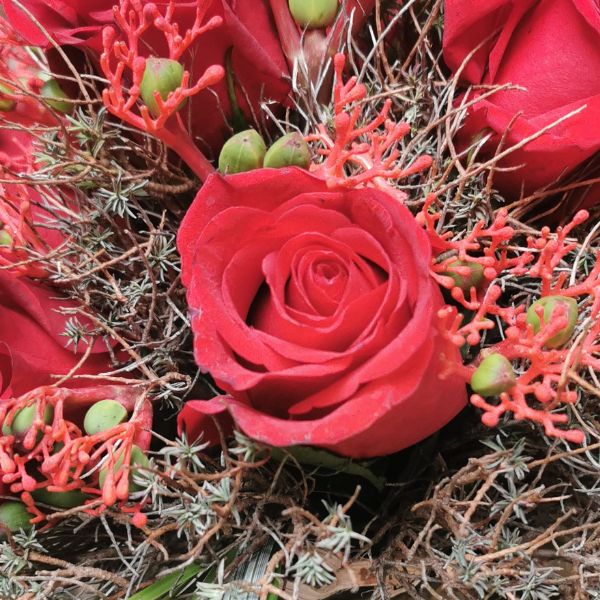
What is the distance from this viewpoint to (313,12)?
2.02ft

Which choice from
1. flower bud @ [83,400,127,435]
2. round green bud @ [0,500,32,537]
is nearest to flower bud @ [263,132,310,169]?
flower bud @ [83,400,127,435]

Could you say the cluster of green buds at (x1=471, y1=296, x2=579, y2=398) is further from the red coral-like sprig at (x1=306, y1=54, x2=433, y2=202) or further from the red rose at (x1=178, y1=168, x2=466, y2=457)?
the red coral-like sprig at (x1=306, y1=54, x2=433, y2=202)

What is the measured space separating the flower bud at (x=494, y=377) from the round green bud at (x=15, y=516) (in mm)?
351

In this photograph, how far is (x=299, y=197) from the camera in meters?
0.48

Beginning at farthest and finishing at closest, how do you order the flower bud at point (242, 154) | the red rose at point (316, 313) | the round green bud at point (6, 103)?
the round green bud at point (6, 103) < the flower bud at point (242, 154) < the red rose at point (316, 313)

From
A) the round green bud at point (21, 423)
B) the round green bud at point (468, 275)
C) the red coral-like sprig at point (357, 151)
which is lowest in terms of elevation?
the round green bud at point (468, 275)

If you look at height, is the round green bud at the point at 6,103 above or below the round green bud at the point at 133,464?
above

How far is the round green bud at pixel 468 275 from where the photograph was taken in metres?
0.50

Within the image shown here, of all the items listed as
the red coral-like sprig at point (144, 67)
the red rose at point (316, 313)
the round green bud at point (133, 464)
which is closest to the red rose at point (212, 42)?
the red coral-like sprig at point (144, 67)

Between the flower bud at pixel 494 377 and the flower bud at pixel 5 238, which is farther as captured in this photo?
the flower bud at pixel 5 238

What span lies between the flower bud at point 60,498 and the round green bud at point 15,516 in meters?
0.01

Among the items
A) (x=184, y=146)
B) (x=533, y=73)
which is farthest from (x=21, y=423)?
(x=533, y=73)

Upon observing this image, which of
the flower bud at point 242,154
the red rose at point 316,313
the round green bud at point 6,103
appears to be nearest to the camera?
the red rose at point 316,313

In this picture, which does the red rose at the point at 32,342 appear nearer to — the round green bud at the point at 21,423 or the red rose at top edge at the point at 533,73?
the round green bud at the point at 21,423
